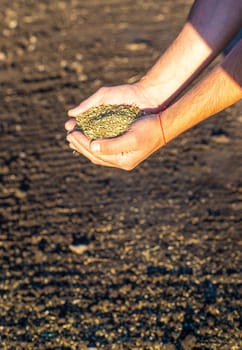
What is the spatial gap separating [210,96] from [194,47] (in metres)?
0.51

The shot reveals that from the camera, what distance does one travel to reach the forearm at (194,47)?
8.39ft

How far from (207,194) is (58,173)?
0.84m

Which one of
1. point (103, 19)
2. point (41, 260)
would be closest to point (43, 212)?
point (41, 260)

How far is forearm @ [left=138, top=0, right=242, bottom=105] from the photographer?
8.39 ft

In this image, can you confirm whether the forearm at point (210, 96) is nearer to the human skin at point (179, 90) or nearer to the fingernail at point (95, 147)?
the human skin at point (179, 90)

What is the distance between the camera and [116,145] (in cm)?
235

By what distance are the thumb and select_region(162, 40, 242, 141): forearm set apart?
0.43 ft

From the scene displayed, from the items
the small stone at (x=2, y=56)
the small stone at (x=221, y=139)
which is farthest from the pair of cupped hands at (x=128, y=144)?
the small stone at (x=2, y=56)

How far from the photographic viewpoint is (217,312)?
2809 millimetres

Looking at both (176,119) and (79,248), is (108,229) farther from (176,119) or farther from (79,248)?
(176,119)

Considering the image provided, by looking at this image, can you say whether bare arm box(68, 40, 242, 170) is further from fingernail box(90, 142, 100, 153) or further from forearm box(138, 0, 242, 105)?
forearm box(138, 0, 242, 105)

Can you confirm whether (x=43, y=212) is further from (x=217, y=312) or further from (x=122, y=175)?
(x=217, y=312)

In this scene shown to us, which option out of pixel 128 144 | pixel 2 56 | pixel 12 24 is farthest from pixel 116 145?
pixel 12 24

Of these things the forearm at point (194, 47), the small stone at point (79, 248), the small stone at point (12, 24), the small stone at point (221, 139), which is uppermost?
the small stone at point (12, 24)
